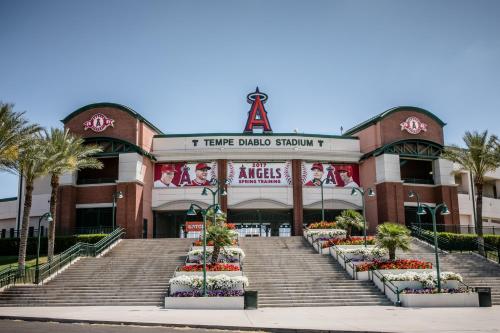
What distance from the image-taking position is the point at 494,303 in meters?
25.7

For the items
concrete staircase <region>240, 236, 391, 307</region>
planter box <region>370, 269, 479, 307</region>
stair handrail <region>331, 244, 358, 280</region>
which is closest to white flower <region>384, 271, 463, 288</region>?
concrete staircase <region>240, 236, 391, 307</region>

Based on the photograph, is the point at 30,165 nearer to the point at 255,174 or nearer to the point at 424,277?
the point at 255,174

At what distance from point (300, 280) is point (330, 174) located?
67.8ft

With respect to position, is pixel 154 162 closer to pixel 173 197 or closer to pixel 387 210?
pixel 173 197

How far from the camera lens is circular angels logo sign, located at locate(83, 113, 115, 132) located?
148 ft

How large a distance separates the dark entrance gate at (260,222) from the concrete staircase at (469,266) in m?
16.0

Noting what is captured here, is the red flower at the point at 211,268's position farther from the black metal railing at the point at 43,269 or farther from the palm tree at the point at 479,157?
the palm tree at the point at 479,157

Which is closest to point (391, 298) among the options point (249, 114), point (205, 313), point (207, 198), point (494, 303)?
point (494, 303)

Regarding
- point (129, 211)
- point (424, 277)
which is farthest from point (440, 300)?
point (129, 211)

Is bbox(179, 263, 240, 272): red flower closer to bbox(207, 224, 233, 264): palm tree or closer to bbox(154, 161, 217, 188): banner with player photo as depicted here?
bbox(207, 224, 233, 264): palm tree

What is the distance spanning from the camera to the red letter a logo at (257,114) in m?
49.1

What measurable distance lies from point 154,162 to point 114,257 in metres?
14.8

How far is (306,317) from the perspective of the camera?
19922 mm

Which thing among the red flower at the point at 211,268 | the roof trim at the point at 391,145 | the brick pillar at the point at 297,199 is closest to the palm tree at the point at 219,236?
the red flower at the point at 211,268
